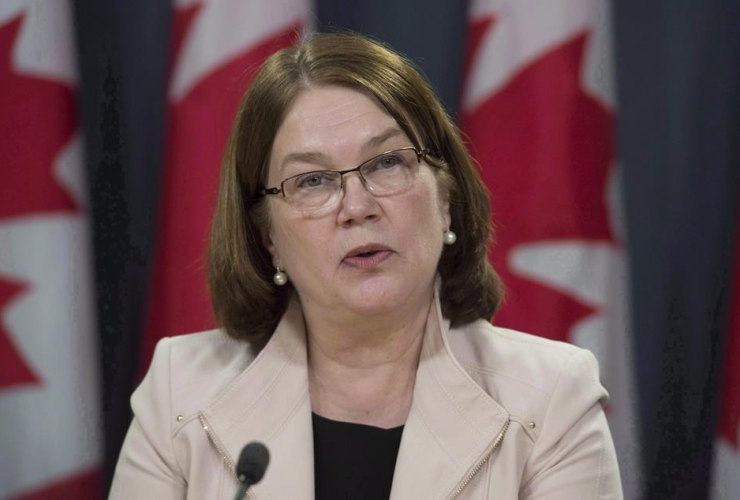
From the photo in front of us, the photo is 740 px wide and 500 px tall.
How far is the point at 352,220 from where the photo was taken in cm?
184

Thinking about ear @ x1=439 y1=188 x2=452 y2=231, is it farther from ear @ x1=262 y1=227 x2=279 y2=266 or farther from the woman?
ear @ x1=262 y1=227 x2=279 y2=266

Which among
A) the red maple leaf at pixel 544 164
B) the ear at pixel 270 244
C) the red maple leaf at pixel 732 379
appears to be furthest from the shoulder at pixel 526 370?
the red maple leaf at pixel 732 379

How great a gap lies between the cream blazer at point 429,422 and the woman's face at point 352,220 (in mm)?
164

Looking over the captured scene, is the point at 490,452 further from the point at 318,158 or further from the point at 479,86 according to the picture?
the point at 479,86

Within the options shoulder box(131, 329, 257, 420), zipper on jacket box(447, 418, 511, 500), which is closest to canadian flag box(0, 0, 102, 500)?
shoulder box(131, 329, 257, 420)

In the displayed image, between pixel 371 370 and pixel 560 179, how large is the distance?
0.87m

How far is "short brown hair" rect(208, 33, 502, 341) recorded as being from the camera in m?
1.96

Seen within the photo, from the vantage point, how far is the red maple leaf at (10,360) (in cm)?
266

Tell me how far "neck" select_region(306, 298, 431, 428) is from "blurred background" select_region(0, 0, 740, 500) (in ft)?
2.25

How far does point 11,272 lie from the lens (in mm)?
2666

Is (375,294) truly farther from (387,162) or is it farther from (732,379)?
(732,379)

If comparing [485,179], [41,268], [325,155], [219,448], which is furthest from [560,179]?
[41,268]

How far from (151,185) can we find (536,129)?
1.03 meters

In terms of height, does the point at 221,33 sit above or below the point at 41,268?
above
